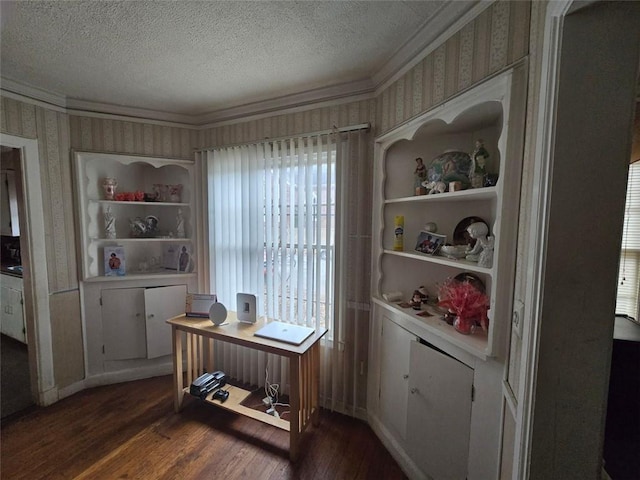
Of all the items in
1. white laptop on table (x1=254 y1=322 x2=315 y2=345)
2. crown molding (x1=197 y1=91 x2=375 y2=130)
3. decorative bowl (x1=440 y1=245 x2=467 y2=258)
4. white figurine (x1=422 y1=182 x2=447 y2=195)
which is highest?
crown molding (x1=197 y1=91 x2=375 y2=130)

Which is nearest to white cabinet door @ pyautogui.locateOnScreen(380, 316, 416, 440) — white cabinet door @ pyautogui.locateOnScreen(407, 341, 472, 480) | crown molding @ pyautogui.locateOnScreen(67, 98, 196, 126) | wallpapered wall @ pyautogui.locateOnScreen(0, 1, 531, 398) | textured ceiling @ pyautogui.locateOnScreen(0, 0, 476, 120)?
white cabinet door @ pyautogui.locateOnScreen(407, 341, 472, 480)

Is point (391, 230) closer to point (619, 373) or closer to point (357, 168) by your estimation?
point (357, 168)


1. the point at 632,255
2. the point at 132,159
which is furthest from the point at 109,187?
the point at 632,255

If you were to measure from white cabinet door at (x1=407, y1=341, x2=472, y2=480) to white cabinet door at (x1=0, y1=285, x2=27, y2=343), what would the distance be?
413 centimetres

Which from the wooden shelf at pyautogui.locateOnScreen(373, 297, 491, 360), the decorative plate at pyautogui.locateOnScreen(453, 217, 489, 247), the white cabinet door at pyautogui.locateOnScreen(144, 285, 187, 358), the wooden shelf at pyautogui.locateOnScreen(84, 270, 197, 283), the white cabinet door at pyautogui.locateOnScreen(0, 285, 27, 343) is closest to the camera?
the wooden shelf at pyautogui.locateOnScreen(373, 297, 491, 360)

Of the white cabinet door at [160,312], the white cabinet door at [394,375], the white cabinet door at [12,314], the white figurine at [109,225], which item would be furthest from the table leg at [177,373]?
the white cabinet door at [12,314]

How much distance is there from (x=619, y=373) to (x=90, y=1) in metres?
2.72

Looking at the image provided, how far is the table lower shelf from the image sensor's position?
1.79 meters

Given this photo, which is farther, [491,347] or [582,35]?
[491,347]

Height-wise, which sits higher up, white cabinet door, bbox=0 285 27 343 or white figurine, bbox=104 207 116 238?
white figurine, bbox=104 207 116 238

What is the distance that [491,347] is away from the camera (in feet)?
3.40

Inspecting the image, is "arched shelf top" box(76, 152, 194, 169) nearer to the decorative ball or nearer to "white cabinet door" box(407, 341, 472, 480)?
the decorative ball

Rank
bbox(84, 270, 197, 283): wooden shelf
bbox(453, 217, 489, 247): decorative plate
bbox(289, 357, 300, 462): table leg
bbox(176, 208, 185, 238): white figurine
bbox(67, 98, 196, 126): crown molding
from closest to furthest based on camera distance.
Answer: bbox(453, 217, 489, 247): decorative plate < bbox(289, 357, 300, 462): table leg < bbox(67, 98, 196, 126): crown molding < bbox(84, 270, 197, 283): wooden shelf < bbox(176, 208, 185, 238): white figurine

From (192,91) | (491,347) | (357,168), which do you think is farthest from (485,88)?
(192,91)
